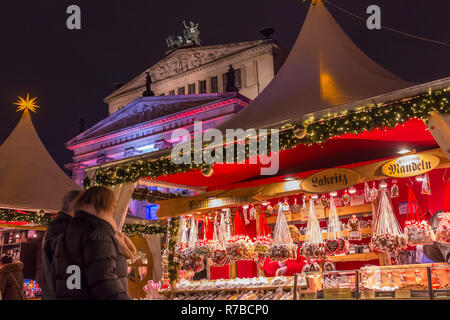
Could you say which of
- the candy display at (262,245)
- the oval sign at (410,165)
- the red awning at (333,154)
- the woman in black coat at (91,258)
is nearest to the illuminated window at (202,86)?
the red awning at (333,154)

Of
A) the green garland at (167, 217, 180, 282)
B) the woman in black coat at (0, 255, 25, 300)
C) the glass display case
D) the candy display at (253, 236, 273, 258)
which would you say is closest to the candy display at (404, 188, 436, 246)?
the glass display case

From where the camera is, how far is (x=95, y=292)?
2492 mm

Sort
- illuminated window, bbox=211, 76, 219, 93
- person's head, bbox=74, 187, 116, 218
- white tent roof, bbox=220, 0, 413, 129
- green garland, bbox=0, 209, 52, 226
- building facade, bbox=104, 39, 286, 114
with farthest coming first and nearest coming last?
illuminated window, bbox=211, 76, 219, 93 → building facade, bbox=104, 39, 286, 114 → green garland, bbox=0, 209, 52, 226 → white tent roof, bbox=220, 0, 413, 129 → person's head, bbox=74, 187, 116, 218

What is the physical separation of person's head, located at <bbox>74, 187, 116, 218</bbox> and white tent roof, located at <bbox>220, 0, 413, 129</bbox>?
2980mm

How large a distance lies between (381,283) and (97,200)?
3.10 meters

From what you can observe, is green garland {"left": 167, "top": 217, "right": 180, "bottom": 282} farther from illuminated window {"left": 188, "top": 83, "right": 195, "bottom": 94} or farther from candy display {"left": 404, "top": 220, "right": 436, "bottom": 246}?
illuminated window {"left": 188, "top": 83, "right": 195, "bottom": 94}

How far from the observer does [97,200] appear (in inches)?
111

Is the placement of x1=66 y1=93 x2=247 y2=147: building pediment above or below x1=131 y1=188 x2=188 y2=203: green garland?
above

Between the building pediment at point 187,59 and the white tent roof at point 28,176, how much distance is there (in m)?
23.1

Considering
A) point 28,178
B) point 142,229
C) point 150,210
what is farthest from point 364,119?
point 150,210

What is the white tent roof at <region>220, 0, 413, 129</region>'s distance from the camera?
530 centimetres

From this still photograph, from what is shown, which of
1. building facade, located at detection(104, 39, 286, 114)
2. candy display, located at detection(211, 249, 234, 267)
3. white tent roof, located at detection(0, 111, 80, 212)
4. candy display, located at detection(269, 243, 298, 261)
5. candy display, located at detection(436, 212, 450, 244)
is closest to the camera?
candy display, located at detection(436, 212, 450, 244)
